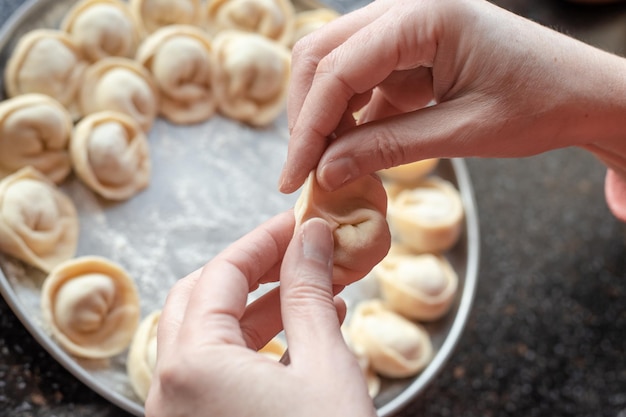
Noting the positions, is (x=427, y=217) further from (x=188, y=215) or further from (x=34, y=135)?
(x=34, y=135)

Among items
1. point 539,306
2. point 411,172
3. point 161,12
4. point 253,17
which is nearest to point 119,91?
point 161,12

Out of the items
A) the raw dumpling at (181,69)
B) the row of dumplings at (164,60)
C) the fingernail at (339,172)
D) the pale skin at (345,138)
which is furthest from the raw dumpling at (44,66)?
the fingernail at (339,172)

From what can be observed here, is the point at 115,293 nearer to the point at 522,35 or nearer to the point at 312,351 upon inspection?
the point at 312,351

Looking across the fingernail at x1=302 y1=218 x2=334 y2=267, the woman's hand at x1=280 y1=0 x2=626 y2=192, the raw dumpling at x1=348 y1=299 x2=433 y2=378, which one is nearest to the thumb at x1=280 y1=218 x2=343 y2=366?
the fingernail at x1=302 y1=218 x2=334 y2=267

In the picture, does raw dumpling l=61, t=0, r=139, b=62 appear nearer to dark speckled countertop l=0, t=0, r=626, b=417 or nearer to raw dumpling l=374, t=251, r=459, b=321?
dark speckled countertop l=0, t=0, r=626, b=417

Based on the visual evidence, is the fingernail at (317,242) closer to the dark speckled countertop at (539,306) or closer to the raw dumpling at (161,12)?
the dark speckled countertop at (539,306)

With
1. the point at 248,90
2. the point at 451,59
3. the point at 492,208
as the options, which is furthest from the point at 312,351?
the point at 492,208
